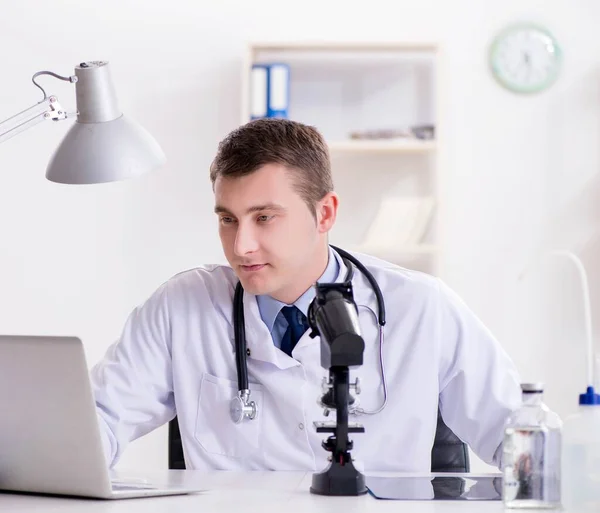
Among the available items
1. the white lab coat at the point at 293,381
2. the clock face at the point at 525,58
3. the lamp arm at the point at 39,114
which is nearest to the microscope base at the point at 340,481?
the white lab coat at the point at 293,381

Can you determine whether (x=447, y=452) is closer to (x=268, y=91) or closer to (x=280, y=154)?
(x=280, y=154)

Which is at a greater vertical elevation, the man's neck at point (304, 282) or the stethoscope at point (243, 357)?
the man's neck at point (304, 282)

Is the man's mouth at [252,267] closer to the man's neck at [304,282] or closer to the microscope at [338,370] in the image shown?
the man's neck at [304,282]

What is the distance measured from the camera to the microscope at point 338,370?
3.85 feet

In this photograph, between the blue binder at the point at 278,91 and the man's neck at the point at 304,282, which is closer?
the man's neck at the point at 304,282

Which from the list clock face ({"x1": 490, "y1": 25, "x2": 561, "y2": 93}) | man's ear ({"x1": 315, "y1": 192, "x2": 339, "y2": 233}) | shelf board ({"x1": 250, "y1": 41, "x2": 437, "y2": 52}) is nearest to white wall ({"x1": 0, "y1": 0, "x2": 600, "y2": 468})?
clock face ({"x1": 490, "y1": 25, "x2": 561, "y2": 93})

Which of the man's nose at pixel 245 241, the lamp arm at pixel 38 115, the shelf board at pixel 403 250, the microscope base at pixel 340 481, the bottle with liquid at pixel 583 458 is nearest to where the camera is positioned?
the bottle with liquid at pixel 583 458

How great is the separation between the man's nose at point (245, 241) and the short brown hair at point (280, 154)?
0.11 metres

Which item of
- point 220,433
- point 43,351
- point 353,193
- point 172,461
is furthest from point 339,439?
point 353,193

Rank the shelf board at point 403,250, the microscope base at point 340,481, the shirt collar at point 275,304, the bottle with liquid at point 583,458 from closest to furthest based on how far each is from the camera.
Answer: the bottle with liquid at point 583,458 → the microscope base at point 340,481 → the shirt collar at point 275,304 → the shelf board at point 403,250

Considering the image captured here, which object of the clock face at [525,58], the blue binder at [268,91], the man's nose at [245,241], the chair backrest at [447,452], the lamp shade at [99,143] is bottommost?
the chair backrest at [447,452]

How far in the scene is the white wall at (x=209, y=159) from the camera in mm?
3193

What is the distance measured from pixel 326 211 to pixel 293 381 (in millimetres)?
376

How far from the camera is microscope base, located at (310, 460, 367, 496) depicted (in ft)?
4.05
